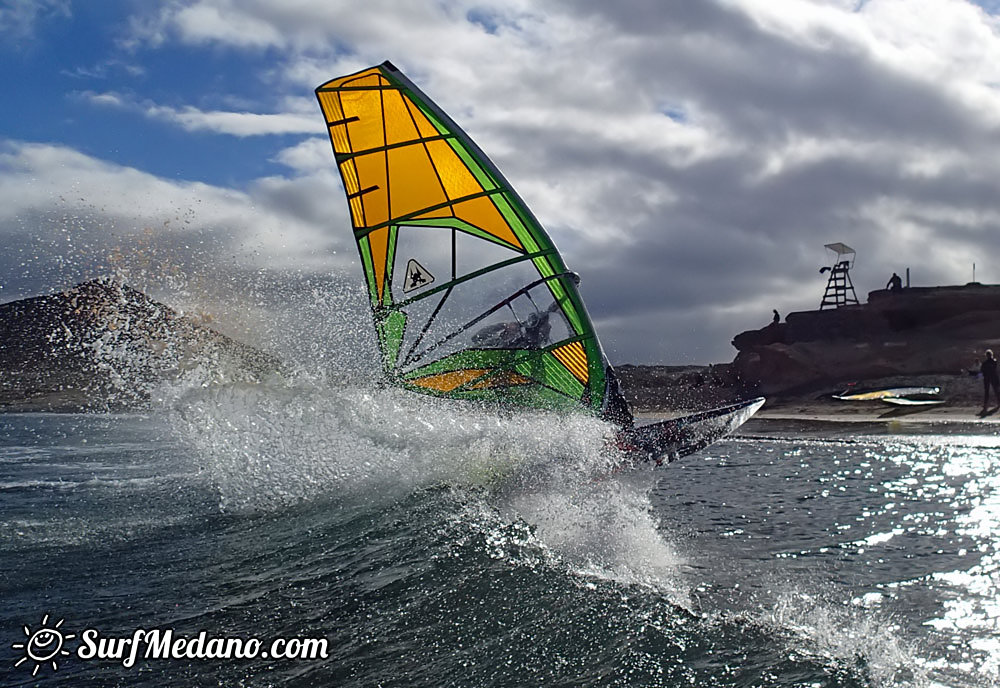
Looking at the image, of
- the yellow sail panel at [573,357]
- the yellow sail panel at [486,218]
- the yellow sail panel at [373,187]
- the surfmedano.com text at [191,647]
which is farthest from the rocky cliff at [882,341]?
the surfmedano.com text at [191,647]

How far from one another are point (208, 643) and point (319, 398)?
13.6ft

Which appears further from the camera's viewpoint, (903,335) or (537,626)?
(903,335)

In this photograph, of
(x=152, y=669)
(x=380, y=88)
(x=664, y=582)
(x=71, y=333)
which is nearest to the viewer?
(x=152, y=669)

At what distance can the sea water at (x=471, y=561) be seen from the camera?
2844 mm

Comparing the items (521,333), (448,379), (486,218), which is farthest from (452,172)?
(448,379)

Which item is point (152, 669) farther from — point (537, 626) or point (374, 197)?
point (374, 197)

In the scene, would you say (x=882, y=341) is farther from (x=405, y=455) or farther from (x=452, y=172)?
(x=405, y=455)

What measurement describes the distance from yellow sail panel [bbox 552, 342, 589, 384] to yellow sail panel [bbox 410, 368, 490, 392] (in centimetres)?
75

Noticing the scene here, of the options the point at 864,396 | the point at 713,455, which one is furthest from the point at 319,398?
the point at 864,396

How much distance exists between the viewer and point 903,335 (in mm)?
Answer: 24844

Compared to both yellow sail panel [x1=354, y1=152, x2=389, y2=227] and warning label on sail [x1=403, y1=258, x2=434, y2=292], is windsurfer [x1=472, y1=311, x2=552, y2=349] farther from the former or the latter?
yellow sail panel [x1=354, y1=152, x2=389, y2=227]

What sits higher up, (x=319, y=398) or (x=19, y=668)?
(x=319, y=398)

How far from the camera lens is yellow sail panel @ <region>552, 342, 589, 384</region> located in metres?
7.33

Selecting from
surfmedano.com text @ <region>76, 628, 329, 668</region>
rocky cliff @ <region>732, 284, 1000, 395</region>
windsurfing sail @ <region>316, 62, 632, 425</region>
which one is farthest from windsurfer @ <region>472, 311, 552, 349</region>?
rocky cliff @ <region>732, 284, 1000, 395</region>
